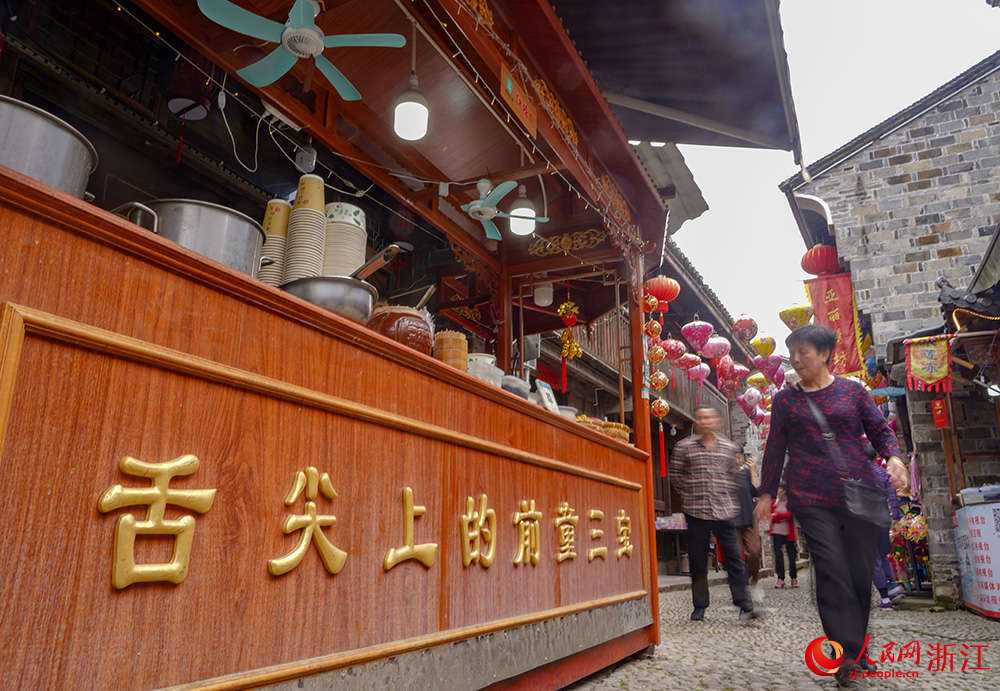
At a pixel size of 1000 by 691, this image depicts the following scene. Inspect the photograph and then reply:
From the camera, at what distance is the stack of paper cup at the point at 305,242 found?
3051 millimetres

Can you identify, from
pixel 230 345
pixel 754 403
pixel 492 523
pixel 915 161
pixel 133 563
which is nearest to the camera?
pixel 133 563

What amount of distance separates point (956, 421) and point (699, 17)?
715 centimetres

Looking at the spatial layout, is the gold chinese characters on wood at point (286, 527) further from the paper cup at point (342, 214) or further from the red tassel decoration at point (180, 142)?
the red tassel decoration at point (180, 142)

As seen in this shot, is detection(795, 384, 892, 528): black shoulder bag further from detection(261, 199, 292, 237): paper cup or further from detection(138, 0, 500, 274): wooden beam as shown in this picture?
detection(138, 0, 500, 274): wooden beam

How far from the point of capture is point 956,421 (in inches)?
348

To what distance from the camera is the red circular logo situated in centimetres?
306

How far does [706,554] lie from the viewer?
19.2 ft

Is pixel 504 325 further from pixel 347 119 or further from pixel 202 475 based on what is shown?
pixel 202 475

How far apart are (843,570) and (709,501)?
2.90 metres

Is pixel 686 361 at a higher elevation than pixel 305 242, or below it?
higher

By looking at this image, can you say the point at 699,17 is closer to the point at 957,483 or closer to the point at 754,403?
the point at 957,483

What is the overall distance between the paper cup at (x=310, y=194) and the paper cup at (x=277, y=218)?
0.06 metres

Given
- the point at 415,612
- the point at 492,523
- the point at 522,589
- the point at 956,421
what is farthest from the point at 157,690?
the point at 956,421

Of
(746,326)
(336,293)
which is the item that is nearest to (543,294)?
(336,293)
